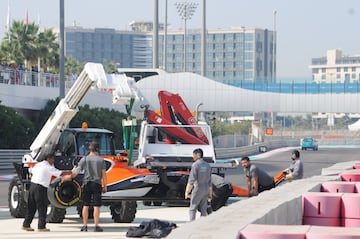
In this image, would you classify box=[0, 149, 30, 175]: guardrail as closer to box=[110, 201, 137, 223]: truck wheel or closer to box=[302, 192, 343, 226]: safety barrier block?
box=[110, 201, 137, 223]: truck wheel

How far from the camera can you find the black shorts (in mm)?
18312

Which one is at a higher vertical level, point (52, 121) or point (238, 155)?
point (52, 121)

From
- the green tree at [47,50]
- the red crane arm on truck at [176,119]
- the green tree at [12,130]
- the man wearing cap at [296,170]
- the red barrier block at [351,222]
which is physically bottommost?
the green tree at [12,130]

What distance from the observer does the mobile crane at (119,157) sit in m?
19.9

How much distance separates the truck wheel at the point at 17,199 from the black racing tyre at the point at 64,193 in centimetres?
248

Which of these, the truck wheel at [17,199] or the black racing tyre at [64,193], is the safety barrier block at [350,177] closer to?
the black racing tyre at [64,193]

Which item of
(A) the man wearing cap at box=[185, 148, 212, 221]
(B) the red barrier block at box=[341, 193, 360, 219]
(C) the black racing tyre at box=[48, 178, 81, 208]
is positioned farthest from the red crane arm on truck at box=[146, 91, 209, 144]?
(B) the red barrier block at box=[341, 193, 360, 219]

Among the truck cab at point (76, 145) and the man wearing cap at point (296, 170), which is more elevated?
the truck cab at point (76, 145)

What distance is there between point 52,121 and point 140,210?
10.2 ft

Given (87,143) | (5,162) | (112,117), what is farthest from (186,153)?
(112,117)

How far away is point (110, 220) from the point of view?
21.1m

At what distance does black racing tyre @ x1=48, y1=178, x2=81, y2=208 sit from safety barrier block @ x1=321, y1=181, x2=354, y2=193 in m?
4.73

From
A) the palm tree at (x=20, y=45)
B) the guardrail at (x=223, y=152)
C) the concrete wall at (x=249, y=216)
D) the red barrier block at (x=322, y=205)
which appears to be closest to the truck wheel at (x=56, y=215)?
the concrete wall at (x=249, y=216)

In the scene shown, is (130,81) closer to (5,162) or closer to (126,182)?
(126,182)
